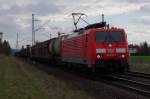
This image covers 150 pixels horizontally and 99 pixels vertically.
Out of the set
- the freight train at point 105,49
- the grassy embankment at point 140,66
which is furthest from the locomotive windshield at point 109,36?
the grassy embankment at point 140,66

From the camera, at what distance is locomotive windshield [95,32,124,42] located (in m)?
26.1

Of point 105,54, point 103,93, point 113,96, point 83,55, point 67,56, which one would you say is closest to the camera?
point 113,96

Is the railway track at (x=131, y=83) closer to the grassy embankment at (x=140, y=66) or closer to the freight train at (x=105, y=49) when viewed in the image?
the freight train at (x=105, y=49)

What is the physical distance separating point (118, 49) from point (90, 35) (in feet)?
5.93

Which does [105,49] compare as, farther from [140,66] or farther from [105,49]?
[140,66]

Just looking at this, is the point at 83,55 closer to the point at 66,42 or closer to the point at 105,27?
the point at 105,27

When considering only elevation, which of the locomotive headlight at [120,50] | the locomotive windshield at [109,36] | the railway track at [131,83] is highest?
the locomotive windshield at [109,36]

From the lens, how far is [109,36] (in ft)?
85.9

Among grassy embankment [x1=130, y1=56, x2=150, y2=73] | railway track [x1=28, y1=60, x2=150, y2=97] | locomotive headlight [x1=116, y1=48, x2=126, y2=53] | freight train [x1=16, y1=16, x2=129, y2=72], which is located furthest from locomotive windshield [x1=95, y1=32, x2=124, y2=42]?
grassy embankment [x1=130, y1=56, x2=150, y2=73]

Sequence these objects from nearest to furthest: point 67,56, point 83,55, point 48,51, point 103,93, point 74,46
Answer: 1. point 103,93
2. point 83,55
3. point 74,46
4. point 67,56
5. point 48,51

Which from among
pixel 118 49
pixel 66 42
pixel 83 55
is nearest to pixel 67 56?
pixel 66 42

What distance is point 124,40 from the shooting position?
26172mm

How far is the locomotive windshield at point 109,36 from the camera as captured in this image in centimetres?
2606

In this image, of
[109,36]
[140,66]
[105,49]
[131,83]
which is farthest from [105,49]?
[140,66]
